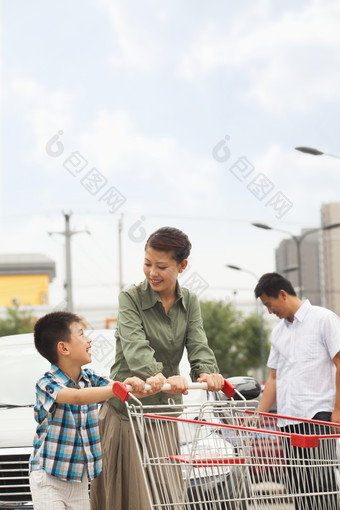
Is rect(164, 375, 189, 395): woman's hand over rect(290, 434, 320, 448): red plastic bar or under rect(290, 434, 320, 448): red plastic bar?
over

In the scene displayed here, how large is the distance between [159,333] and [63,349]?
490mm

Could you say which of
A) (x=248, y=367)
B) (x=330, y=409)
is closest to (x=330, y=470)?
(x=330, y=409)

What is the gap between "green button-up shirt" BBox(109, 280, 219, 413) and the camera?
12.4ft

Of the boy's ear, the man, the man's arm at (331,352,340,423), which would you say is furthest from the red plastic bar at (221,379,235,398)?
the man's arm at (331,352,340,423)

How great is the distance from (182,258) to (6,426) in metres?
1.65

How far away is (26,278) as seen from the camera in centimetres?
8506

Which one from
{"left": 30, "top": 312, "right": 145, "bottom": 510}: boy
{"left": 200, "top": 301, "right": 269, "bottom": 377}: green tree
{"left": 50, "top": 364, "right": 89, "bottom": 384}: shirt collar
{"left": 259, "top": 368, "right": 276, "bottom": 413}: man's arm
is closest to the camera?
{"left": 30, "top": 312, "right": 145, "bottom": 510}: boy

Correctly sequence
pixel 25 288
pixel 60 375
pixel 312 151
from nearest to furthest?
pixel 60 375, pixel 312 151, pixel 25 288

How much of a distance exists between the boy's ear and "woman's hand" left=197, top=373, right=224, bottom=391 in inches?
25.0

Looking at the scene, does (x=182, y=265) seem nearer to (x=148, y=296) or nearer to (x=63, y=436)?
(x=148, y=296)

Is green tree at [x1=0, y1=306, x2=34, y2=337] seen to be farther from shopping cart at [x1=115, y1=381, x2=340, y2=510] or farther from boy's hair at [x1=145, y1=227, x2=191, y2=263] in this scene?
shopping cart at [x1=115, y1=381, x2=340, y2=510]

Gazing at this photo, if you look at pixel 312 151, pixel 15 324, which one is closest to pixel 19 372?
pixel 312 151

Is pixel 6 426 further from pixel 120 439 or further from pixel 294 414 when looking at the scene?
pixel 294 414

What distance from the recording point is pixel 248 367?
48.6 metres
